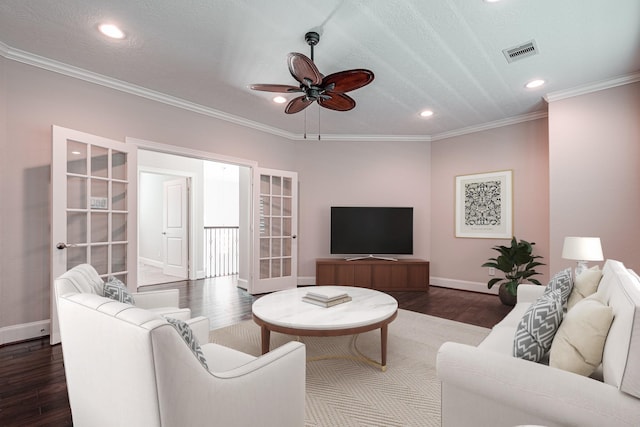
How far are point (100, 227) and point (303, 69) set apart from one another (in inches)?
104

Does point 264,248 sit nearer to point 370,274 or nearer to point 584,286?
point 370,274

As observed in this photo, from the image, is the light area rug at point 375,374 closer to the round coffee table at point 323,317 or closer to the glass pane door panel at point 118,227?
the round coffee table at point 323,317

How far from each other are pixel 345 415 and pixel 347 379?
0.43m

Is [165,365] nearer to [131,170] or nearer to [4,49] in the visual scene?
[131,170]

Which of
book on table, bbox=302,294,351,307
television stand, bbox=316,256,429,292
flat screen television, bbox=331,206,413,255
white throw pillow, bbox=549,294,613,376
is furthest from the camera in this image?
flat screen television, bbox=331,206,413,255

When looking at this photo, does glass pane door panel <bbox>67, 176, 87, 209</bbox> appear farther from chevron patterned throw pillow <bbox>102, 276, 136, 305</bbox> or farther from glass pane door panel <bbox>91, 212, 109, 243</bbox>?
chevron patterned throw pillow <bbox>102, 276, 136, 305</bbox>

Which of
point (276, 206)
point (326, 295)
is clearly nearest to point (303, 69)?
point (326, 295)

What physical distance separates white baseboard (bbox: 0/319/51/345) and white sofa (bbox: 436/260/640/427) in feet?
11.9

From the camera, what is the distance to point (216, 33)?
264 centimetres

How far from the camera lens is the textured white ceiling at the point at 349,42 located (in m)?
2.34

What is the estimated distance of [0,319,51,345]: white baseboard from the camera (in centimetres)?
288

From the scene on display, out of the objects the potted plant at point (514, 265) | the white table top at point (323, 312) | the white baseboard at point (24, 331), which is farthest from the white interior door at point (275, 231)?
the potted plant at point (514, 265)

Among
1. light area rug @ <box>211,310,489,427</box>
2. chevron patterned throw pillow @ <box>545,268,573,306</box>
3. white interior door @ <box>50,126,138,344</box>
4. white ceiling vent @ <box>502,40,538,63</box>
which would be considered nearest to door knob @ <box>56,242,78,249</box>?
white interior door @ <box>50,126,138,344</box>

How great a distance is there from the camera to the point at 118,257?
3443 mm
